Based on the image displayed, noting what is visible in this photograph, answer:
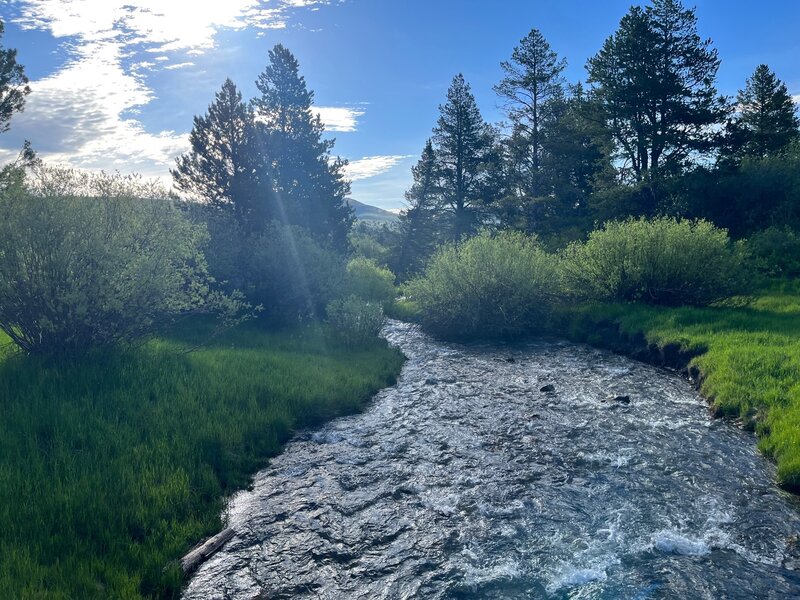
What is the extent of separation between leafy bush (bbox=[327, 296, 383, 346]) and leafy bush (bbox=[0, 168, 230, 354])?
7.38 meters

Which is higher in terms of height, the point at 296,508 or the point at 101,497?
the point at 101,497

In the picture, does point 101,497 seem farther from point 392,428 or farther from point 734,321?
point 734,321

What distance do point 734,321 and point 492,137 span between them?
3642 centimetres

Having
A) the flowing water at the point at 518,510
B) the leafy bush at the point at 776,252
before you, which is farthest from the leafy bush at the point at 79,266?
the leafy bush at the point at 776,252

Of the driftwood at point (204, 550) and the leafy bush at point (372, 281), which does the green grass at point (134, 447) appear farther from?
→ the leafy bush at point (372, 281)

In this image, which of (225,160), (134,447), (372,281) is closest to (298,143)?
A: (225,160)

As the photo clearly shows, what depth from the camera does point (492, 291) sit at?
22.5 meters

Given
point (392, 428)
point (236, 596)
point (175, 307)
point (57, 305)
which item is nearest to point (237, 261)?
point (175, 307)

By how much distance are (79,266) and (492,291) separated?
52.0 feet

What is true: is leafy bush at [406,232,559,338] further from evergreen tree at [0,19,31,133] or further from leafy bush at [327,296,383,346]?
evergreen tree at [0,19,31,133]

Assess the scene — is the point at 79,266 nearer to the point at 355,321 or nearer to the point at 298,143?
the point at 355,321

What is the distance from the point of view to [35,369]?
1177 cm

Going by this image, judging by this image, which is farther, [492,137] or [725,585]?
[492,137]

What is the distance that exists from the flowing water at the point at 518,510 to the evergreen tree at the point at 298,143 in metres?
29.3
